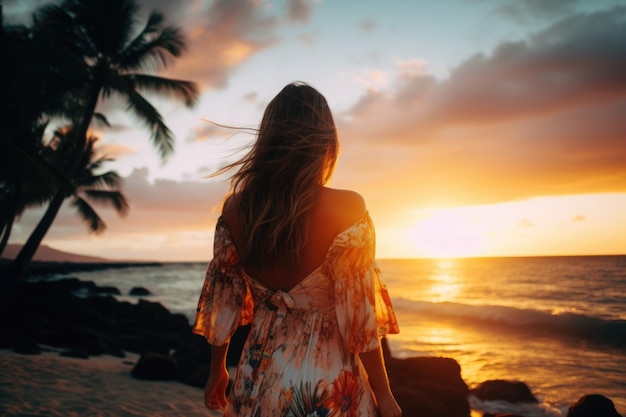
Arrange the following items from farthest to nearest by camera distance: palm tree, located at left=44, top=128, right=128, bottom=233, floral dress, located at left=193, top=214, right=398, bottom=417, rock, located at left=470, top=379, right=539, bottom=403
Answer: palm tree, located at left=44, top=128, right=128, bottom=233 → rock, located at left=470, top=379, right=539, bottom=403 → floral dress, located at left=193, top=214, right=398, bottom=417

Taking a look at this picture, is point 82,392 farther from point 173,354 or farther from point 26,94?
point 26,94

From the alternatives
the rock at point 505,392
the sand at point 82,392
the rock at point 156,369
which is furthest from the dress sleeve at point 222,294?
the rock at point 505,392

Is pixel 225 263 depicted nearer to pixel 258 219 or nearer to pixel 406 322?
pixel 258 219

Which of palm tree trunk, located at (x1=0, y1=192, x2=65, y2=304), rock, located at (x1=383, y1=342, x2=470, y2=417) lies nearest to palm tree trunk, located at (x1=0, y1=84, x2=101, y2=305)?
palm tree trunk, located at (x1=0, y1=192, x2=65, y2=304)

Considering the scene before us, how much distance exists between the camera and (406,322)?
56.4 ft

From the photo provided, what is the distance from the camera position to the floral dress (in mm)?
1431

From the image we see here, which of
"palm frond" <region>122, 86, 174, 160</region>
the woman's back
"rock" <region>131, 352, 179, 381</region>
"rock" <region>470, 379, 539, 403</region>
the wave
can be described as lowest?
the wave

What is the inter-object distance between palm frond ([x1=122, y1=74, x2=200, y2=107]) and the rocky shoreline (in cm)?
765

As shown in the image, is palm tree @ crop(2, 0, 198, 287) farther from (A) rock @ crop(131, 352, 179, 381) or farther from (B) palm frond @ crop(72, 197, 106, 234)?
(B) palm frond @ crop(72, 197, 106, 234)

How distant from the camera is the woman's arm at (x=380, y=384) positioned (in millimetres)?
1433

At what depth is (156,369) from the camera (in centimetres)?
706

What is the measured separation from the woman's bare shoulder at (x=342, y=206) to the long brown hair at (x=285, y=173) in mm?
44

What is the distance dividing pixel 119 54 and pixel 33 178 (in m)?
6.57

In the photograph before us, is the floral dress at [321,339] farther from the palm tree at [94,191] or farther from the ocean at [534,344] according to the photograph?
the palm tree at [94,191]
